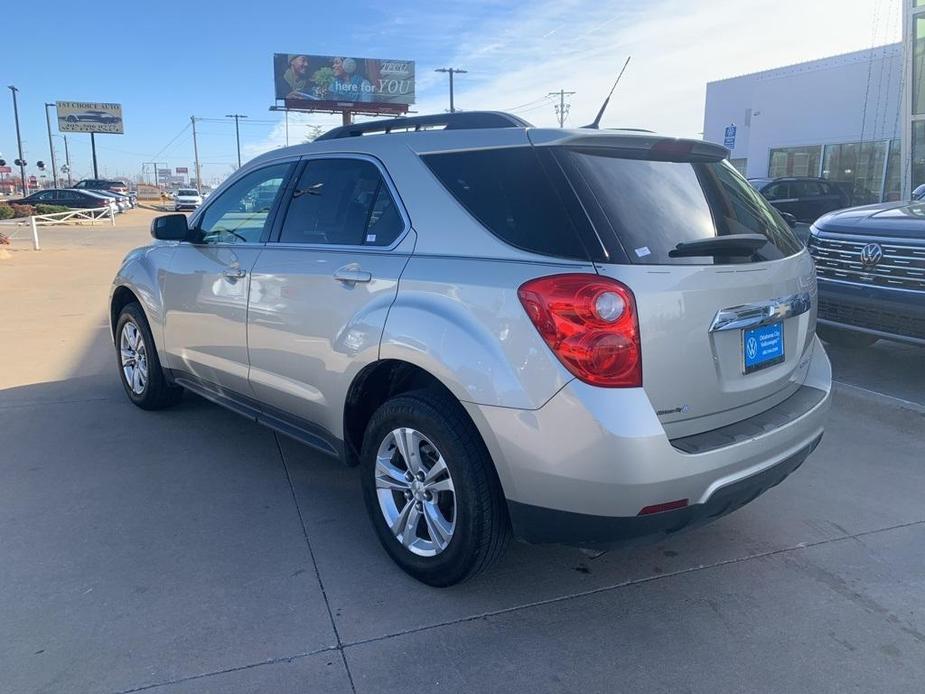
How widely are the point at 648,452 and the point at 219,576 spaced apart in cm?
191

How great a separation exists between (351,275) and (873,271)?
4.41 meters

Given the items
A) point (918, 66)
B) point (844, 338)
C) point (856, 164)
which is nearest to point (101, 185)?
point (856, 164)

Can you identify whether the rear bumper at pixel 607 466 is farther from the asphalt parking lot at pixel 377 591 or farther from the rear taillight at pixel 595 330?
the asphalt parking lot at pixel 377 591

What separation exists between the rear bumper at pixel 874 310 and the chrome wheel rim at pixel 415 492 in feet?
13.5

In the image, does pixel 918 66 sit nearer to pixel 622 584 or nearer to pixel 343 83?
pixel 622 584

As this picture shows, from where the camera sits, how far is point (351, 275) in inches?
125

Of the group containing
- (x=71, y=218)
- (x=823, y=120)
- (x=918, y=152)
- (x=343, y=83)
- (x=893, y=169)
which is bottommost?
(x=71, y=218)

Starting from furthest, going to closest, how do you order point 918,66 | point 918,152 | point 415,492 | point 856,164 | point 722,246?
point 856,164, point 918,152, point 918,66, point 415,492, point 722,246

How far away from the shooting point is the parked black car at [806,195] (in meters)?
15.6

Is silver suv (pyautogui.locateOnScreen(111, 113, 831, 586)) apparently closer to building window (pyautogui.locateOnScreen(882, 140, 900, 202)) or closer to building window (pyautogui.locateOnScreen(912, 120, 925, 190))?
building window (pyautogui.locateOnScreen(912, 120, 925, 190))

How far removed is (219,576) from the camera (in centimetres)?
311

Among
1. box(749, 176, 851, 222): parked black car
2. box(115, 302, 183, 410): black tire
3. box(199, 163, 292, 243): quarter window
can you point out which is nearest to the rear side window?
box(199, 163, 292, 243): quarter window

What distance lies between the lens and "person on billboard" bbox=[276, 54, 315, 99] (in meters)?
56.4

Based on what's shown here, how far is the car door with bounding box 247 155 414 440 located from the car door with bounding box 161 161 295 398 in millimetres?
165
